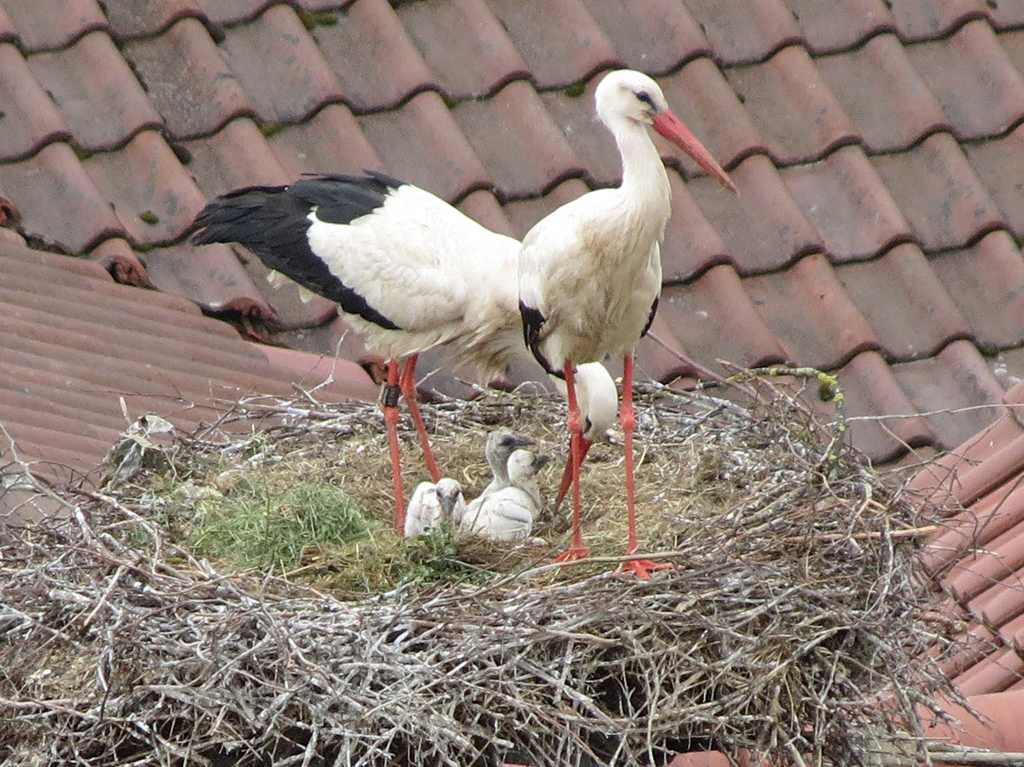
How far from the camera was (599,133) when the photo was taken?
696 cm

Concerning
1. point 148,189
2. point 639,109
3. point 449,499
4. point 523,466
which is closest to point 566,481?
point 523,466

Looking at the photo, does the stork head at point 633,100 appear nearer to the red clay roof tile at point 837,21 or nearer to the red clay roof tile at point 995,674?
→ the red clay roof tile at point 995,674

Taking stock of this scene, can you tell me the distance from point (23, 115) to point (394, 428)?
5.93 ft

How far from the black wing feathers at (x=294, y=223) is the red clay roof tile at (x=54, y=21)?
56.8 inches

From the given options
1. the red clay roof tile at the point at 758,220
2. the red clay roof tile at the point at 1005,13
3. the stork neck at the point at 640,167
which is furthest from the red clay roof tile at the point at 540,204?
the red clay roof tile at the point at 1005,13

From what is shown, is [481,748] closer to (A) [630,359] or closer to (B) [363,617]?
(B) [363,617]

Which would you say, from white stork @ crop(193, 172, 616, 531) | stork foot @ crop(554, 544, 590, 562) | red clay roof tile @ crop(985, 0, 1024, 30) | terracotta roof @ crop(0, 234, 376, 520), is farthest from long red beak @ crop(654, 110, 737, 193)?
Result: red clay roof tile @ crop(985, 0, 1024, 30)

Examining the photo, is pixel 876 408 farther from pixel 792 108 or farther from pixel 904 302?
pixel 792 108

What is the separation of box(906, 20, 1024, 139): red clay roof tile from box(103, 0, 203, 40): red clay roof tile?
8.86ft

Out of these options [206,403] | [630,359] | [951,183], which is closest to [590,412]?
[630,359]

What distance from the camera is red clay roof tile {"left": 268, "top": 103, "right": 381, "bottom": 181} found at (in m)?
6.67

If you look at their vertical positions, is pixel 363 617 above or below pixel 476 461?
above

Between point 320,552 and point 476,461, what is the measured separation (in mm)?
987

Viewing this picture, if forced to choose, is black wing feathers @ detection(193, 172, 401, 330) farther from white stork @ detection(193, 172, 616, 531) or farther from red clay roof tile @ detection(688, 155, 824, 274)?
red clay roof tile @ detection(688, 155, 824, 274)
